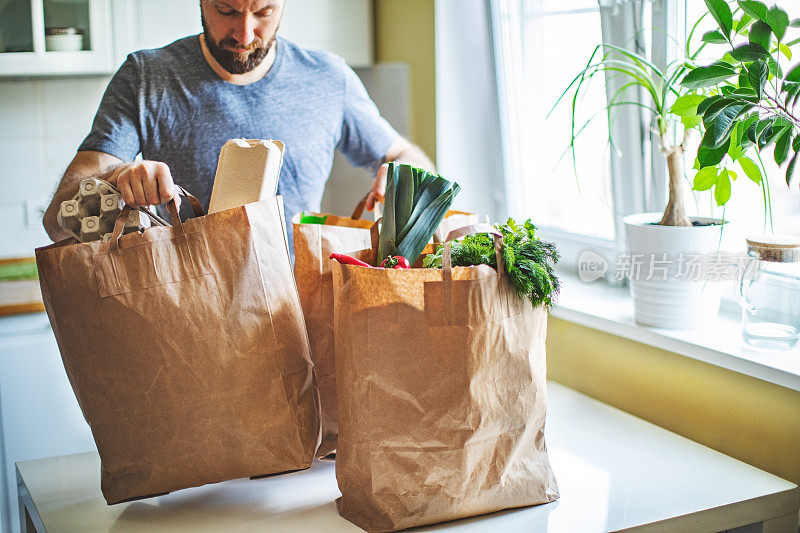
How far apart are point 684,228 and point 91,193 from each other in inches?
32.0

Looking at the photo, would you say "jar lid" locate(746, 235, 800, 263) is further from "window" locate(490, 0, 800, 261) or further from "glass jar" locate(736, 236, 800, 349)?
"window" locate(490, 0, 800, 261)

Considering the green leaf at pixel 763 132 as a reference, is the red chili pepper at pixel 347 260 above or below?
below

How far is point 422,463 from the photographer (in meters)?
0.85

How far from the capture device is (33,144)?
1915 millimetres

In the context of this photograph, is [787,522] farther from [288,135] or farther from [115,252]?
[288,135]

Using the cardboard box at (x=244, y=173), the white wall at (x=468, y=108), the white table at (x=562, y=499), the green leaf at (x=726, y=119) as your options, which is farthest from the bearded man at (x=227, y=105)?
the green leaf at (x=726, y=119)

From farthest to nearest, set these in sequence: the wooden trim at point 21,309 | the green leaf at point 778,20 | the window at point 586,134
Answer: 1. the wooden trim at point 21,309
2. the window at point 586,134
3. the green leaf at point 778,20

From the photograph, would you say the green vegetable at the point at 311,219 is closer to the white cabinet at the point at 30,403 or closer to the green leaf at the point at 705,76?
the green leaf at the point at 705,76

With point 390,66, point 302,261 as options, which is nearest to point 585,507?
point 302,261

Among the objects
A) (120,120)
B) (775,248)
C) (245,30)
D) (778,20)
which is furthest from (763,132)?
(120,120)

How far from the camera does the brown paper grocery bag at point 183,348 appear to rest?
85 centimetres

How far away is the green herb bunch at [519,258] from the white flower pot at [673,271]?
0.33 metres

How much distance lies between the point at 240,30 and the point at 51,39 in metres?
0.69

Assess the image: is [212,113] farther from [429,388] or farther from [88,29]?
[429,388]
